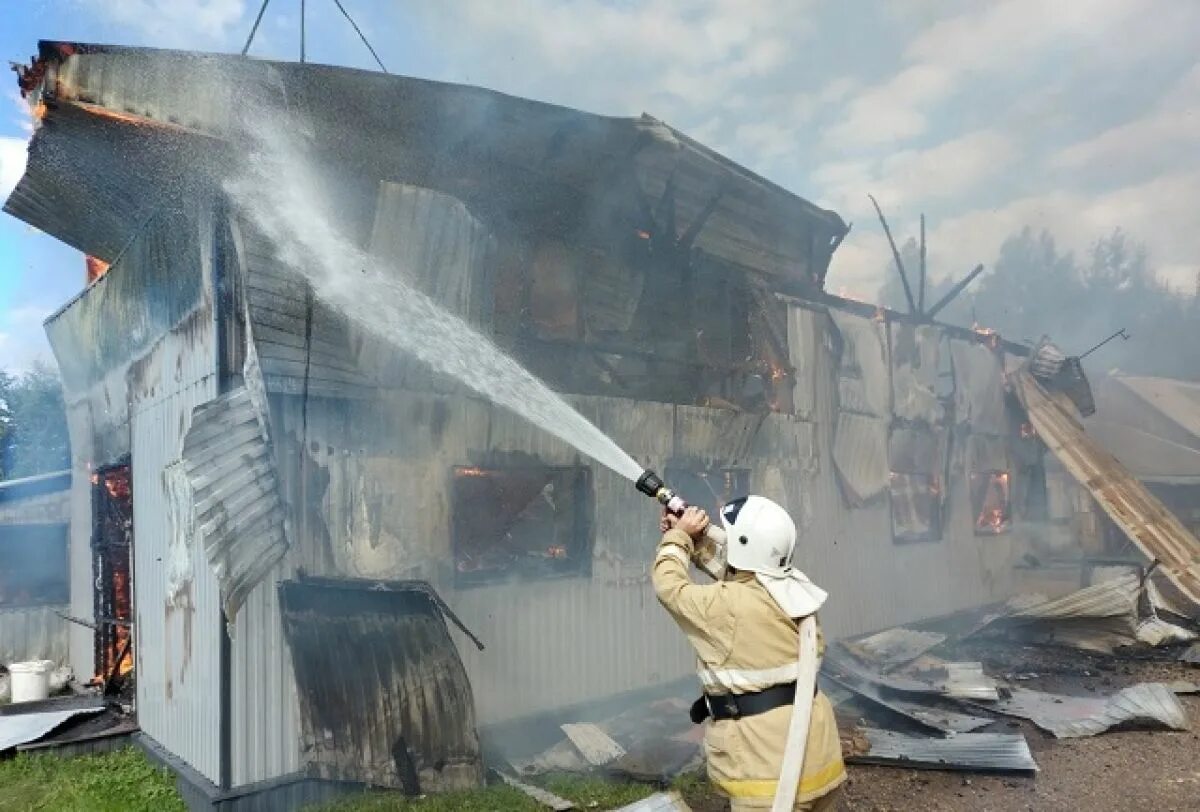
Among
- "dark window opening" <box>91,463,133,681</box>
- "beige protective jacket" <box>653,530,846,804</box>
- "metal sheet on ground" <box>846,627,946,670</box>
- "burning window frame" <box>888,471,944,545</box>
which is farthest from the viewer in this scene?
"burning window frame" <box>888,471,944,545</box>

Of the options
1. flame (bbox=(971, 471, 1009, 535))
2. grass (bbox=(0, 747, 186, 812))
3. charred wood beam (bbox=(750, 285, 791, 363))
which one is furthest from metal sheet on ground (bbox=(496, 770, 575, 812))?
flame (bbox=(971, 471, 1009, 535))

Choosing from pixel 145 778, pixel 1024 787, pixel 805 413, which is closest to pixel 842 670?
pixel 1024 787

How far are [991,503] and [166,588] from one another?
14933 millimetres

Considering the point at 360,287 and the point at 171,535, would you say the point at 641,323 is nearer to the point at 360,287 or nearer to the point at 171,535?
the point at 360,287

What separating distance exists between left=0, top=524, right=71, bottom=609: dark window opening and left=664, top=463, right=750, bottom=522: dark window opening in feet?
35.3

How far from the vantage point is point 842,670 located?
9500 millimetres

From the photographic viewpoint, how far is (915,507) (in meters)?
14.2

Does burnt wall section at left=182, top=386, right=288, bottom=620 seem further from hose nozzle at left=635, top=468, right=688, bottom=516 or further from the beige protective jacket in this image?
the beige protective jacket

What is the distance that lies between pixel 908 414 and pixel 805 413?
346 cm

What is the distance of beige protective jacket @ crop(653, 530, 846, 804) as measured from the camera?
333 centimetres

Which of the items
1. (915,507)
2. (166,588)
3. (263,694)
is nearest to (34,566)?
(166,588)

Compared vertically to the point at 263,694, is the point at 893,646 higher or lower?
lower

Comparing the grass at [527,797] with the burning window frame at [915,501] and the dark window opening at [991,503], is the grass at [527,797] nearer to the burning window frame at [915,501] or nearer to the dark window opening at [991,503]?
the burning window frame at [915,501]

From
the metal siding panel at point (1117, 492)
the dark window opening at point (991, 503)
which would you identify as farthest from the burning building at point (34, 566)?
the metal siding panel at point (1117, 492)
